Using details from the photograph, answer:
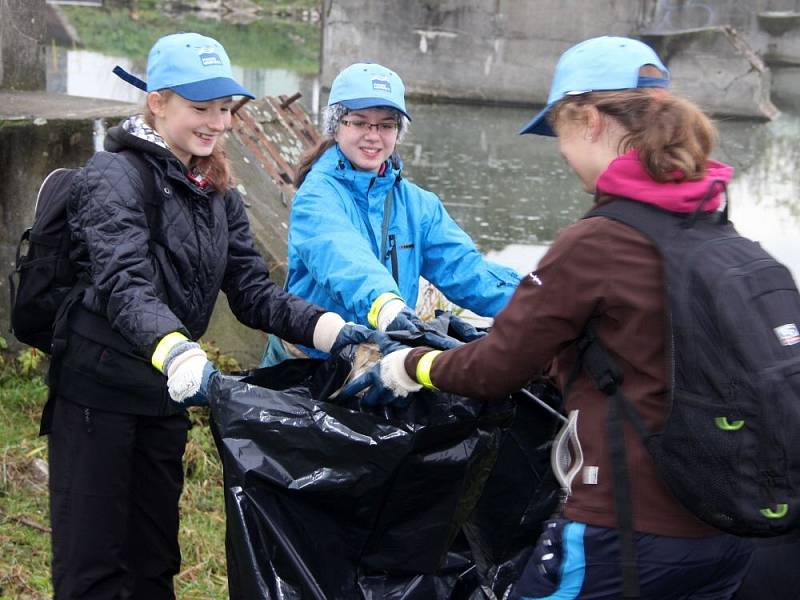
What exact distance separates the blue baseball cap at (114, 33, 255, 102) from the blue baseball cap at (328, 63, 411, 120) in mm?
421

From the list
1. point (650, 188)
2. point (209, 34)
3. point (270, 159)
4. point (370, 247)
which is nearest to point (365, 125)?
Answer: point (370, 247)

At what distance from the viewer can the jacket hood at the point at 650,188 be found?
1.93m

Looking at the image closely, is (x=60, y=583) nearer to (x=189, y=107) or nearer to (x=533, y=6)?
(x=189, y=107)

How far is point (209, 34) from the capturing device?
96.1ft

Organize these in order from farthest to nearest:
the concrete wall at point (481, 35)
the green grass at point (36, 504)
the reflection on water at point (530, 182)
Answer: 1. the concrete wall at point (481, 35)
2. the reflection on water at point (530, 182)
3. the green grass at point (36, 504)

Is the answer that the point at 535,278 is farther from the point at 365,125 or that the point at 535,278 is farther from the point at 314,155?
the point at 314,155

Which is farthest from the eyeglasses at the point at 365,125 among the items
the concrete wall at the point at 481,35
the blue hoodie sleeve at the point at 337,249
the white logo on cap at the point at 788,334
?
the concrete wall at the point at 481,35

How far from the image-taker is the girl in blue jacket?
3.02m

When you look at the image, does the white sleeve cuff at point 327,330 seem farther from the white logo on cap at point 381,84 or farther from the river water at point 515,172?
the river water at point 515,172

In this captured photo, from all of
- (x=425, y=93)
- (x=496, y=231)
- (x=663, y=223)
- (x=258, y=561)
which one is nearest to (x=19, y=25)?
(x=258, y=561)

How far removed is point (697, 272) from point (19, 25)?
458 cm

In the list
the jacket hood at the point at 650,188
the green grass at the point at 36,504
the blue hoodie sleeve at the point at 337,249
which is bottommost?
the green grass at the point at 36,504

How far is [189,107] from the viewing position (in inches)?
110

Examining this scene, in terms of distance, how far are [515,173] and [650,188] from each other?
11.2 meters
